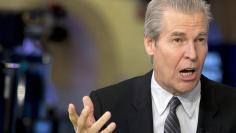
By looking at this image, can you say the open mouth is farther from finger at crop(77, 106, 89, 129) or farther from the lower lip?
finger at crop(77, 106, 89, 129)

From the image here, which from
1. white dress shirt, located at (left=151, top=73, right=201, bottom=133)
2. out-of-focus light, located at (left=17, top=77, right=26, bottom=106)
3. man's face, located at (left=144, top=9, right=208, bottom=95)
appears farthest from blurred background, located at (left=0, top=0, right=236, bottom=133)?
man's face, located at (left=144, top=9, right=208, bottom=95)

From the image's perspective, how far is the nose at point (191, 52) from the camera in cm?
198

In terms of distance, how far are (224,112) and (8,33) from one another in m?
1.56

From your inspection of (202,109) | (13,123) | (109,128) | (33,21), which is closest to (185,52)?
(202,109)

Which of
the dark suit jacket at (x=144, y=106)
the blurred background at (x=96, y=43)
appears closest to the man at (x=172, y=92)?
the dark suit jacket at (x=144, y=106)

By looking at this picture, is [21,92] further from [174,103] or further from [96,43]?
[96,43]

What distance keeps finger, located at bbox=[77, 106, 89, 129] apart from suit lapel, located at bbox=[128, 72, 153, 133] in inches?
10.9

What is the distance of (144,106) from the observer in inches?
84.6

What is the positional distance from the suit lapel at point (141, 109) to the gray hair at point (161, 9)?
0.67 feet

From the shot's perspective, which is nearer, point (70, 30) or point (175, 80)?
point (175, 80)

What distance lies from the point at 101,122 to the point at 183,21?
0.46m

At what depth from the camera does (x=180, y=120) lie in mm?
2092

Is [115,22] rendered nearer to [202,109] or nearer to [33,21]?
[33,21]

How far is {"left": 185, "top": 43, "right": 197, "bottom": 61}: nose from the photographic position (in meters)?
1.98
